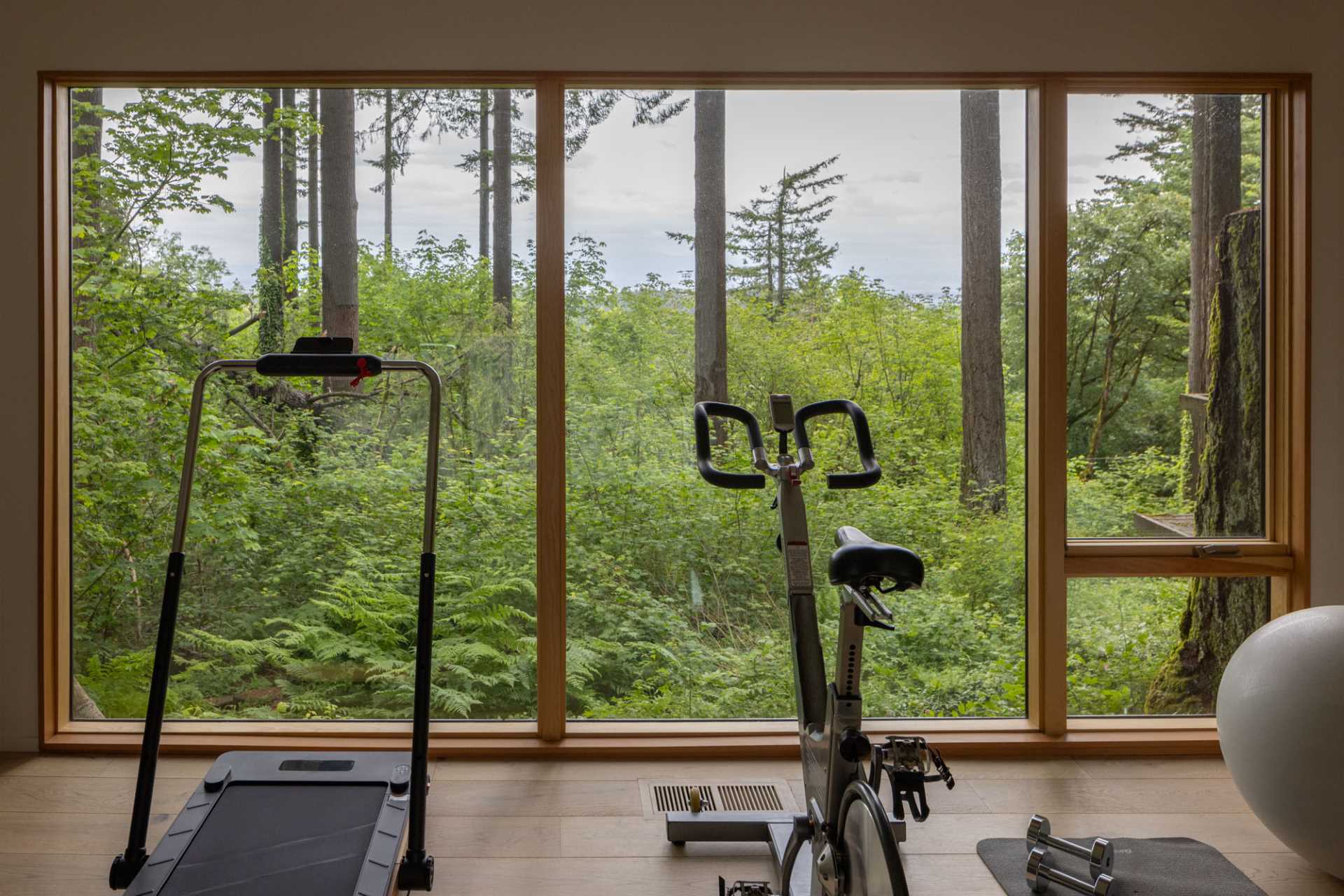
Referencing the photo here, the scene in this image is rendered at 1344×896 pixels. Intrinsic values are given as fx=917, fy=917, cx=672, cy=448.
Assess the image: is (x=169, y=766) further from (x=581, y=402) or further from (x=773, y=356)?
(x=773, y=356)

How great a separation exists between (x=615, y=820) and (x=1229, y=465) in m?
2.68

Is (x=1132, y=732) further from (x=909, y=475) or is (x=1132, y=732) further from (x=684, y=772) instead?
(x=684, y=772)

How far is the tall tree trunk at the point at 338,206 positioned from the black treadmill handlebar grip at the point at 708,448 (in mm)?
1630

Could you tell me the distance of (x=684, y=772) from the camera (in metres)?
3.26

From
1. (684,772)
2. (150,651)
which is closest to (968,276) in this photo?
(684,772)

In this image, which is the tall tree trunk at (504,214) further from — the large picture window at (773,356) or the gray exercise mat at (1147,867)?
the gray exercise mat at (1147,867)

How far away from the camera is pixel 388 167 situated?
3467 millimetres

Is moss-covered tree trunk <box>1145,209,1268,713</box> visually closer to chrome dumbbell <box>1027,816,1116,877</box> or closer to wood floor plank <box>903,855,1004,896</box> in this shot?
chrome dumbbell <box>1027,816,1116,877</box>

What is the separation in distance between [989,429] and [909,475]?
14.3 inches

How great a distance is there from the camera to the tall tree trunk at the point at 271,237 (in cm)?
347

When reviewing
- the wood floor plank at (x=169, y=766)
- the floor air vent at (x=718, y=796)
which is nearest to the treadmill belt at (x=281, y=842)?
the wood floor plank at (x=169, y=766)

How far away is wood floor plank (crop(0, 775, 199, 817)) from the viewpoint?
2.94 meters

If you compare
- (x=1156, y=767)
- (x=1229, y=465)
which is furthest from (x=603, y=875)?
(x=1229, y=465)
